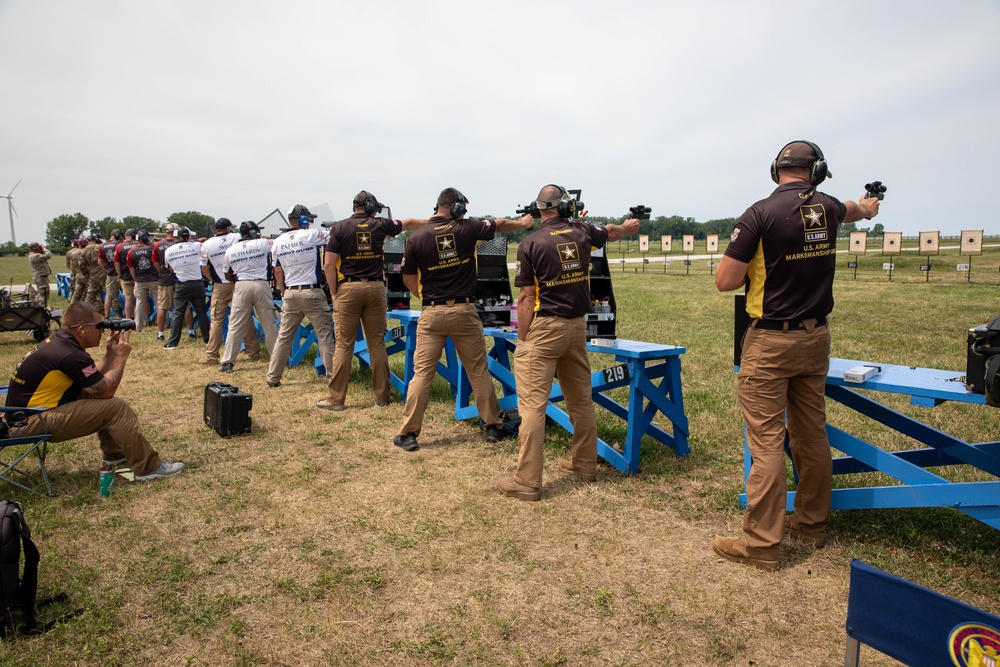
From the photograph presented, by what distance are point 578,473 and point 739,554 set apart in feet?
5.25

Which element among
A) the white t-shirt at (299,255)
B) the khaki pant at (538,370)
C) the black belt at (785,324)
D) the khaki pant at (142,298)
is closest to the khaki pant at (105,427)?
the khaki pant at (538,370)

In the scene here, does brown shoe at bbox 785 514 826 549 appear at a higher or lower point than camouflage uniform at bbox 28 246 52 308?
→ lower

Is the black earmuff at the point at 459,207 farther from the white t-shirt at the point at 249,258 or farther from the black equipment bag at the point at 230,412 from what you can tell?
the white t-shirt at the point at 249,258

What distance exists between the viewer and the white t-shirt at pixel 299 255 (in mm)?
8117

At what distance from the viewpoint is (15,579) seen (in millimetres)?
3004

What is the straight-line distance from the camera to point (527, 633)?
310cm

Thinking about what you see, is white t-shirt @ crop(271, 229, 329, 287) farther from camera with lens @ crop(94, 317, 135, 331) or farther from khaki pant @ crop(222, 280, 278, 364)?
camera with lens @ crop(94, 317, 135, 331)

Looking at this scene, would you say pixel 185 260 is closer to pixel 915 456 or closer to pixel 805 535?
pixel 805 535

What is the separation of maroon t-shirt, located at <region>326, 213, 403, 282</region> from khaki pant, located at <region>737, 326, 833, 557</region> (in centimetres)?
432

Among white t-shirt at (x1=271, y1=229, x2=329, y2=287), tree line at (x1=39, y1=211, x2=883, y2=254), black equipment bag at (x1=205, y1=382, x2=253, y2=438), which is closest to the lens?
black equipment bag at (x1=205, y1=382, x2=253, y2=438)

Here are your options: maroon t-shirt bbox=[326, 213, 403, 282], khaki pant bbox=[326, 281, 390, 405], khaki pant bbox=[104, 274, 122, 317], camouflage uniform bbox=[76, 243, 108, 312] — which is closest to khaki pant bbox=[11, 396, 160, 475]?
khaki pant bbox=[326, 281, 390, 405]

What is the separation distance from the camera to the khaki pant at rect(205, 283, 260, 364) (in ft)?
33.0

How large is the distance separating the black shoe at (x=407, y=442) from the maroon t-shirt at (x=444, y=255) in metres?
1.23

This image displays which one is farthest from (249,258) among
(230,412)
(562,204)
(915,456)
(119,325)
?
(915,456)
